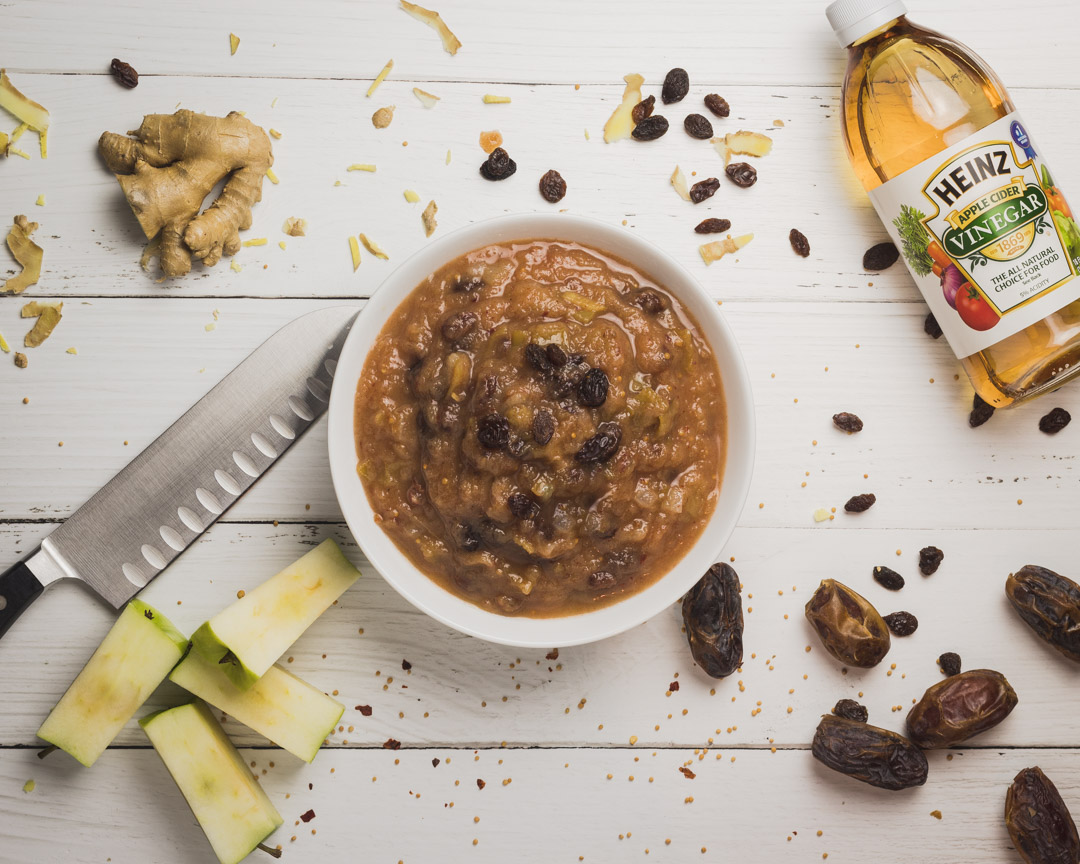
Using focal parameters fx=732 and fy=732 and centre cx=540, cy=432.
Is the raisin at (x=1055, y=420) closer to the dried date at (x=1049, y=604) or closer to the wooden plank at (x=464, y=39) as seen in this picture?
the dried date at (x=1049, y=604)

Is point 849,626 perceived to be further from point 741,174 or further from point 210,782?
point 210,782

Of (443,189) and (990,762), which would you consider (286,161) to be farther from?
(990,762)

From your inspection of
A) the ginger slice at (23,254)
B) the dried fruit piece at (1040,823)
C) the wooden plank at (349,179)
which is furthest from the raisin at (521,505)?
the dried fruit piece at (1040,823)

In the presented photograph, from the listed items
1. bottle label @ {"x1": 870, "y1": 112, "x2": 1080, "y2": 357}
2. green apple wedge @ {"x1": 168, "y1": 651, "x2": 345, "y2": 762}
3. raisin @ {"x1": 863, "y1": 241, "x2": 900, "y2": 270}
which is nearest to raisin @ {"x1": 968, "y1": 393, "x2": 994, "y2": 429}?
bottle label @ {"x1": 870, "y1": 112, "x2": 1080, "y2": 357}

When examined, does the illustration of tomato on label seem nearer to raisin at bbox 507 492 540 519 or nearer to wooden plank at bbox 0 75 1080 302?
wooden plank at bbox 0 75 1080 302

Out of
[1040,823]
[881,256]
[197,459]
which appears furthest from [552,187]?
[1040,823]
